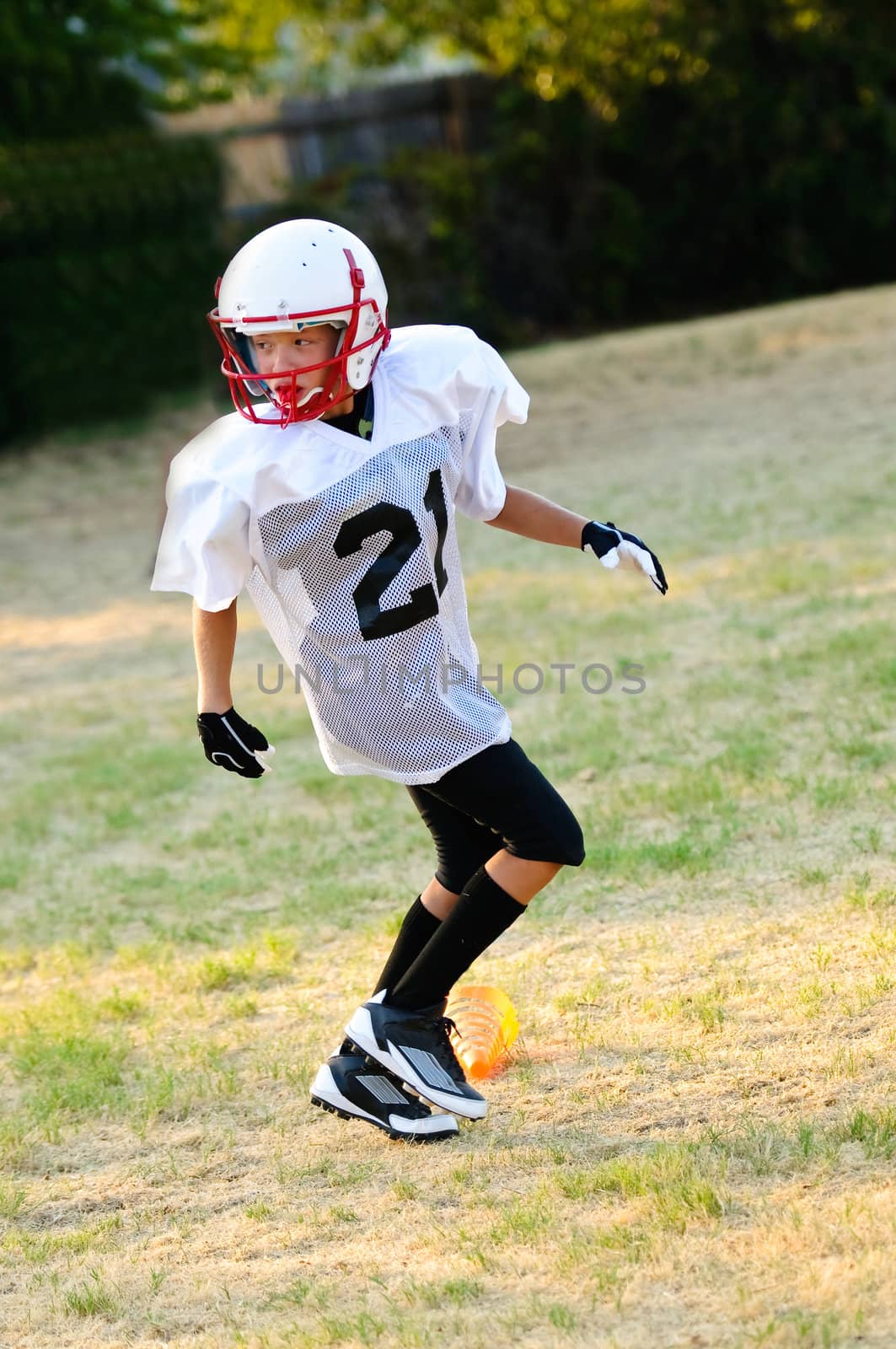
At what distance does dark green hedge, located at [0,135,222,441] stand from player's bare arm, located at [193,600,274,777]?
10.6 metres

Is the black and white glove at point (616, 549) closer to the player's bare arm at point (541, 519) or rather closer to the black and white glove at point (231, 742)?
the player's bare arm at point (541, 519)

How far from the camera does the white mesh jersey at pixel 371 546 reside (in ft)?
9.45

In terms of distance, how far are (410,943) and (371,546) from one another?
0.87 m

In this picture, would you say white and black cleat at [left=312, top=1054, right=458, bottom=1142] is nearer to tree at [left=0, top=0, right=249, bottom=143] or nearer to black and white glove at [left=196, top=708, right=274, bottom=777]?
black and white glove at [left=196, top=708, right=274, bottom=777]

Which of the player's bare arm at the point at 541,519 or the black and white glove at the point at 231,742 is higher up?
the player's bare arm at the point at 541,519

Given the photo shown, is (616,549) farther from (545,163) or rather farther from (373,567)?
(545,163)

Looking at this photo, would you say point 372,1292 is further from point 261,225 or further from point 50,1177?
point 261,225

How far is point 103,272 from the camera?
13.1 meters

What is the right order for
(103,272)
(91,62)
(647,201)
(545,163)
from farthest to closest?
(647,201)
(545,163)
(91,62)
(103,272)

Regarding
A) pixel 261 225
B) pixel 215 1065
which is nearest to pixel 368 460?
pixel 215 1065

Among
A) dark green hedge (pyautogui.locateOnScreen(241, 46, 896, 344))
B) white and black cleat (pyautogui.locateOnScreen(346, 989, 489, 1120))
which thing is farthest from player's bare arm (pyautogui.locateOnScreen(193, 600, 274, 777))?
dark green hedge (pyautogui.locateOnScreen(241, 46, 896, 344))

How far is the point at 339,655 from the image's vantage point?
300 cm

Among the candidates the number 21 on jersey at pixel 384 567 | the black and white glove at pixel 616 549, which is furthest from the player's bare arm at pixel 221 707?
the black and white glove at pixel 616 549

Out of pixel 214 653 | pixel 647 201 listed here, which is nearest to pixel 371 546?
pixel 214 653
